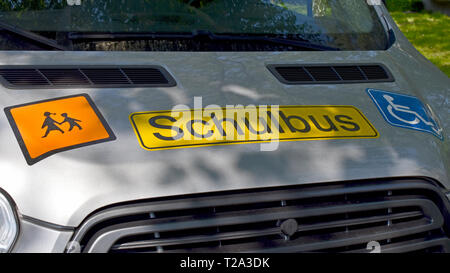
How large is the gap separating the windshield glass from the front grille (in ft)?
3.76

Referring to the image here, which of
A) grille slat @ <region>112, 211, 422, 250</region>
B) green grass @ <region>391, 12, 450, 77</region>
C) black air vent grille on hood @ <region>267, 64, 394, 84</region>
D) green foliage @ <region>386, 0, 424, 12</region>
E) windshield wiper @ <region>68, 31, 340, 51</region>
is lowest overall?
grille slat @ <region>112, 211, 422, 250</region>

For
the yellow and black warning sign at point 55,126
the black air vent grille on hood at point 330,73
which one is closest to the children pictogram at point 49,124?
the yellow and black warning sign at point 55,126

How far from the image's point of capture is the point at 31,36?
2725 millimetres

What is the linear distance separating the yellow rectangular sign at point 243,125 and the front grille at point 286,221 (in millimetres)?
239

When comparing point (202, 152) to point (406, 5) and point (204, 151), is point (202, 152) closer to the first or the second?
point (204, 151)

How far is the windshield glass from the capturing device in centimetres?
282

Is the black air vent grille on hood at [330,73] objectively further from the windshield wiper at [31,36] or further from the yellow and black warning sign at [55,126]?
the windshield wiper at [31,36]

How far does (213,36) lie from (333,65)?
0.70 m

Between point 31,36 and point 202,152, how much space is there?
48.6 inches

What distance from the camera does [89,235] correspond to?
76.4 inches

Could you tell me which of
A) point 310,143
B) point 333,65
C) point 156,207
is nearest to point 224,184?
point 156,207

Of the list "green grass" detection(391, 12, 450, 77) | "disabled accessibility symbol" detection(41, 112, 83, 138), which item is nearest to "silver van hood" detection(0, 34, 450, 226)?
"disabled accessibility symbol" detection(41, 112, 83, 138)

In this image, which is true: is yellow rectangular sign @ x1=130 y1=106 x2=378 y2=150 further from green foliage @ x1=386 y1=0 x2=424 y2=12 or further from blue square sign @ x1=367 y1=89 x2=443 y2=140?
green foliage @ x1=386 y1=0 x2=424 y2=12

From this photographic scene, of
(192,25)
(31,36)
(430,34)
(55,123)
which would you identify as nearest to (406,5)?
(430,34)
